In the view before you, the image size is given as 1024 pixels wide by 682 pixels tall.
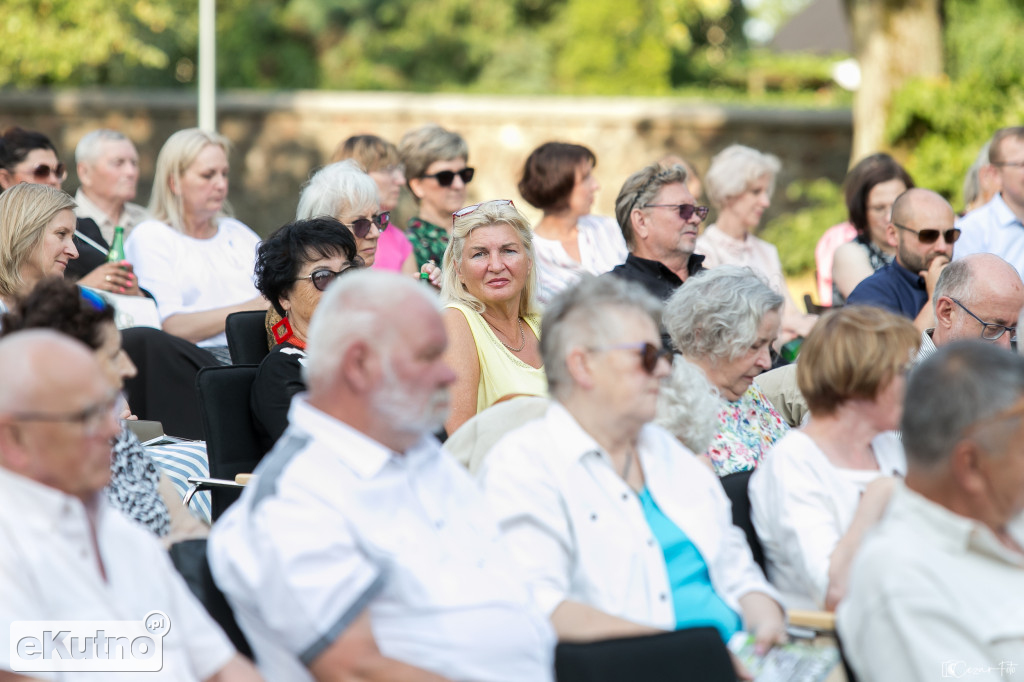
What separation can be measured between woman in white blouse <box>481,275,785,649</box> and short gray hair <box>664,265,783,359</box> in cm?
89

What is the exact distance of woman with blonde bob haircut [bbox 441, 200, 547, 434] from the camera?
4348 millimetres

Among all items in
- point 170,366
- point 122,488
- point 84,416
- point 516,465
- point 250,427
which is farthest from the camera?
point 170,366

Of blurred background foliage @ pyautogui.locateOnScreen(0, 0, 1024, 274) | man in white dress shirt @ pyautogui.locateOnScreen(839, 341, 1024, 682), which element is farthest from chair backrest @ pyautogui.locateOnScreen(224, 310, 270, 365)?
blurred background foliage @ pyautogui.locateOnScreen(0, 0, 1024, 274)

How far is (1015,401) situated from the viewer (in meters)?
2.38

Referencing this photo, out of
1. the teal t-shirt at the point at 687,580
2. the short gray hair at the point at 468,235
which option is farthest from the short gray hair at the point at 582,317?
the short gray hair at the point at 468,235

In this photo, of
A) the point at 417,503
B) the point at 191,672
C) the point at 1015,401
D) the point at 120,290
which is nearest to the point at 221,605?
the point at 191,672

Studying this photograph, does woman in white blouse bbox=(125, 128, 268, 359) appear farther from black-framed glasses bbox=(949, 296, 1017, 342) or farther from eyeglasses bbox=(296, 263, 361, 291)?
black-framed glasses bbox=(949, 296, 1017, 342)

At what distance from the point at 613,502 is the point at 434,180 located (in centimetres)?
428

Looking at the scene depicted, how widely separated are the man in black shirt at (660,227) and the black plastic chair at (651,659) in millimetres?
3045

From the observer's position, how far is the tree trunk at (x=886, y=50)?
12148 mm

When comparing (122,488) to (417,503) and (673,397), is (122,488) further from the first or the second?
(673,397)

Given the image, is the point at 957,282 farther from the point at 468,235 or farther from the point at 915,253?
the point at 468,235

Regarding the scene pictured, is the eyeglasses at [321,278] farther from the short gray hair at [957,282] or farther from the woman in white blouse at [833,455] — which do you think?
the short gray hair at [957,282]

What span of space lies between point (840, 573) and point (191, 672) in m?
1.54
